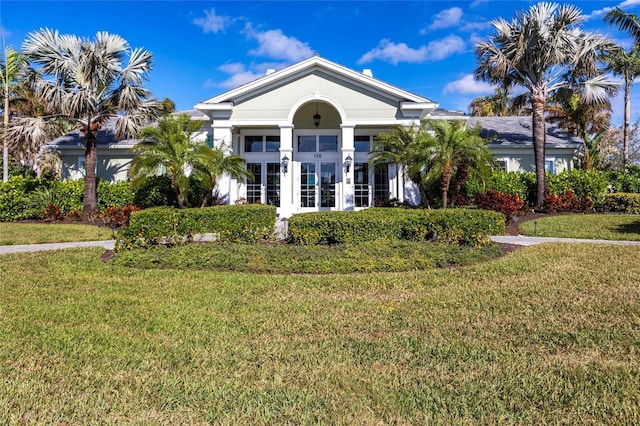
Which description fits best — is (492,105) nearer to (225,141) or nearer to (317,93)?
(317,93)

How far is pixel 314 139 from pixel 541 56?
1063 centimetres

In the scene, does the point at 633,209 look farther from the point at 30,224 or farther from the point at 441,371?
the point at 30,224

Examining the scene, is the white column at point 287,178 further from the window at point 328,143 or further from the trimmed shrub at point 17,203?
the trimmed shrub at point 17,203

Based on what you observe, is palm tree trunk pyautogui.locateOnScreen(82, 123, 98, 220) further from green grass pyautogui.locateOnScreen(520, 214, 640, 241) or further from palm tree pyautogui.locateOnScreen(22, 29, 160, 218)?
green grass pyautogui.locateOnScreen(520, 214, 640, 241)

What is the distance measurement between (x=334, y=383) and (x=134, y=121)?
50.9 feet

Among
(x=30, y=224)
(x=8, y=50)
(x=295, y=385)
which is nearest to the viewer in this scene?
(x=295, y=385)

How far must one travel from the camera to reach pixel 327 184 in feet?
58.1

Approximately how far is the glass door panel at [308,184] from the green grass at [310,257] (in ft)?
28.7

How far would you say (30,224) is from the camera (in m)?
14.9

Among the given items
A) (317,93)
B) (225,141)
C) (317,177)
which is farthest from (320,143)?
(225,141)

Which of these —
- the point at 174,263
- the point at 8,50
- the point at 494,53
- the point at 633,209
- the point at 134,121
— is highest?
the point at 8,50

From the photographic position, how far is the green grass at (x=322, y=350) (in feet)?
9.21

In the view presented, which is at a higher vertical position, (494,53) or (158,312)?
(494,53)

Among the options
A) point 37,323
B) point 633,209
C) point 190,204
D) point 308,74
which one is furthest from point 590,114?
point 37,323
